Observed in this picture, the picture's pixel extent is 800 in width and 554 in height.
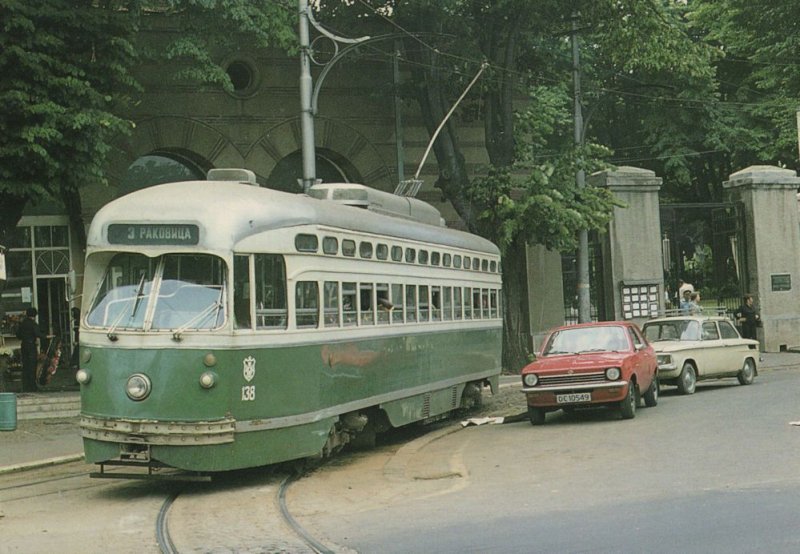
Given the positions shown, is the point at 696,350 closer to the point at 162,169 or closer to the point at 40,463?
the point at 40,463

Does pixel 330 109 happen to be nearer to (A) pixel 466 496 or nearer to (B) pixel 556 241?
(B) pixel 556 241

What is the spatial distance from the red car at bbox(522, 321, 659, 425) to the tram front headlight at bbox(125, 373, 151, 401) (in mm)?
7270

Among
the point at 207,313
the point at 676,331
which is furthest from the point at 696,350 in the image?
the point at 207,313

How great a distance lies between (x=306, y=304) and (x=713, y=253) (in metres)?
22.4

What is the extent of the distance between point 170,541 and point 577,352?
32.3 feet

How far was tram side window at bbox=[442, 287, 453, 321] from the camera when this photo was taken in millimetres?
17656

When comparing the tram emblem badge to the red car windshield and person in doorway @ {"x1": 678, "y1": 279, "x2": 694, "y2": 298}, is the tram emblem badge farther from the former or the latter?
person in doorway @ {"x1": 678, "y1": 279, "x2": 694, "y2": 298}

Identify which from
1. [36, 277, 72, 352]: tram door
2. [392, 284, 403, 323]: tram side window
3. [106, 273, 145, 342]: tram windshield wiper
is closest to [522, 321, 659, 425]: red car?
[392, 284, 403, 323]: tram side window

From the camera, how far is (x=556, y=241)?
26.5 m

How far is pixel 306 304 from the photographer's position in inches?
510

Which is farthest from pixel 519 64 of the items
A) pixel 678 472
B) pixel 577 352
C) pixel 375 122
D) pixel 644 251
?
pixel 678 472

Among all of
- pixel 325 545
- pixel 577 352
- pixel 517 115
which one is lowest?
pixel 325 545

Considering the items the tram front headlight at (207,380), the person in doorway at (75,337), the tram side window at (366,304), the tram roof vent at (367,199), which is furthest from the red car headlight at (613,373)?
the person in doorway at (75,337)

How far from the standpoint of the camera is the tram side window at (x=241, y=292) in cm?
1198
